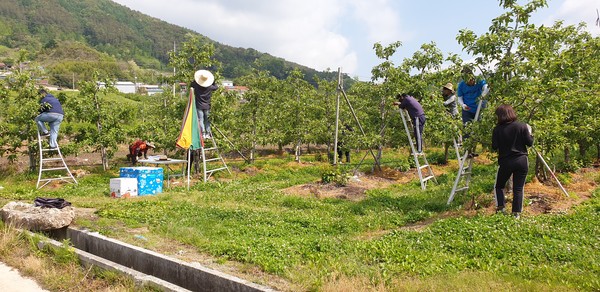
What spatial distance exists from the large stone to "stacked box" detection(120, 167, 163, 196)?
3.08 meters

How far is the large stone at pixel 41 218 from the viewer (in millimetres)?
6496

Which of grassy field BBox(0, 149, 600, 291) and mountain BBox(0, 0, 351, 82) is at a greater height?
mountain BBox(0, 0, 351, 82)

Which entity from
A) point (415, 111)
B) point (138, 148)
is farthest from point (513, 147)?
point (138, 148)

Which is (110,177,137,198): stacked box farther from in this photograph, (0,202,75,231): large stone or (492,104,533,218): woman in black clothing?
(492,104,533,218): woman in black clothing

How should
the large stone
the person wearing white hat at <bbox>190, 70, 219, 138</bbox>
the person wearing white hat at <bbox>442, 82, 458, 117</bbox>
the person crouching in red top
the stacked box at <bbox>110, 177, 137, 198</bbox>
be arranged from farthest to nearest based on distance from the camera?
the person crouching in red top < the person wearing white hat at <bbox>190, 70, 219, 138</bbox> < the stacked box at <bbox>110, 177, 137, 198</bbox> < the person wearing white hat at <bbox>442, 82, 458, 117</bbox> < the large stone

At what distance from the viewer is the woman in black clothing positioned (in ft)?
19.9

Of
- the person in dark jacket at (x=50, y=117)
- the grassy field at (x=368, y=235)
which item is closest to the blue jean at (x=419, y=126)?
the grassy field at (x=368, y=235)

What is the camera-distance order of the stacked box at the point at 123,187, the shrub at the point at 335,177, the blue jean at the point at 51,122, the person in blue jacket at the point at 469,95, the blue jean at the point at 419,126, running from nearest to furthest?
the person in blue jacket at the point at 469,95
the stacked box at the point at 123,187
the blue jean at the point at 419,126
the shrub at the point at 335,177
the blue jean at the point at 51,122

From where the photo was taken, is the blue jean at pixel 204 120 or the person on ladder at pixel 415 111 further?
the blue jean at pixel 204 120

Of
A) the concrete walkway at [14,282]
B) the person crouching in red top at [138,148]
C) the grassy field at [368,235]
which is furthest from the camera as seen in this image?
the person crouching in red top at [138,148]

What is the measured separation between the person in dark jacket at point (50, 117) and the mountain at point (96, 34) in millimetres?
94155

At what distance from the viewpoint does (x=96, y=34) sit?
482ft

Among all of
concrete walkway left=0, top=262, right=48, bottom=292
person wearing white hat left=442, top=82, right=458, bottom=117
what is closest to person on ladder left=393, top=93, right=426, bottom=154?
person wearing white hat left=442, top=82, right=458, bottom=117

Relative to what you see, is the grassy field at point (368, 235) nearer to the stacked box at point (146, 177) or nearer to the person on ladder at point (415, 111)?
the stacked box at point (146, 177)
